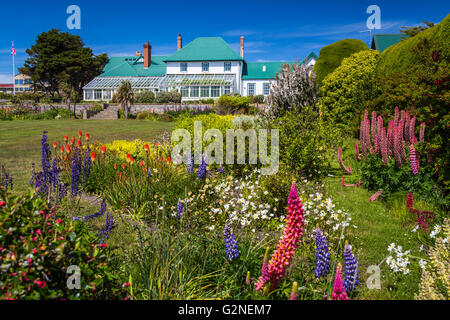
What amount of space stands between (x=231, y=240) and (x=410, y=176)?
13.8ft

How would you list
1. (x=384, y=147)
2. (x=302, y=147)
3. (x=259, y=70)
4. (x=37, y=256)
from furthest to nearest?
(x=259, y=70), (x=302, y=147), (x=384, y=147), (x=37, y=256)

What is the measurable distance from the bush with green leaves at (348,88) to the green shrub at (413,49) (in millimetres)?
1179

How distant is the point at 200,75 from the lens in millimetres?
47938

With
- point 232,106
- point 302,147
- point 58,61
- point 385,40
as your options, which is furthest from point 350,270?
point 58,61

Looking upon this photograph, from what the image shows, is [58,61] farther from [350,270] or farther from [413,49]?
[350,270]

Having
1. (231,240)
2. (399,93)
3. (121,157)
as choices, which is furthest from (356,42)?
(231,240)

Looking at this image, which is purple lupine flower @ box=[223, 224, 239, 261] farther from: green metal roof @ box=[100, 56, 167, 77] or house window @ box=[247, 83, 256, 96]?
green metal roof @ box=[100, 56, 167, 77]

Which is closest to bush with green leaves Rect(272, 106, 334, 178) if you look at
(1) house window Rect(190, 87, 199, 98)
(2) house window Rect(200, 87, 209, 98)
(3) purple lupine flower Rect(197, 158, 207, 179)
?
(3) purple lupine flower Rect(197, 158, 207, 179)

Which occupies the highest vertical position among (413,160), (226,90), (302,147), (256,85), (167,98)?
(256,85)

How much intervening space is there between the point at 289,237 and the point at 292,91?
8442 mm

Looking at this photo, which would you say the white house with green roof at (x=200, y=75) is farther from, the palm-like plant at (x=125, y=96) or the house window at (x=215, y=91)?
the palm-like plant at (x=125, y=96)

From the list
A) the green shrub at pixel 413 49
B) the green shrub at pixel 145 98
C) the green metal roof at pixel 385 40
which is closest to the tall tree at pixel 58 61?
the green shrub at pixel 145 98

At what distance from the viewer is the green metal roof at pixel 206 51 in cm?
4734

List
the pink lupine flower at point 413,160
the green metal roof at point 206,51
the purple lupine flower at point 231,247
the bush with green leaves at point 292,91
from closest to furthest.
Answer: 1. the purple lupine flower at point 231,247
2. the pink lupine flower at point 413,160
3. the bush with green leaves at point 292,91
4. the green metal roof at point 206,51
